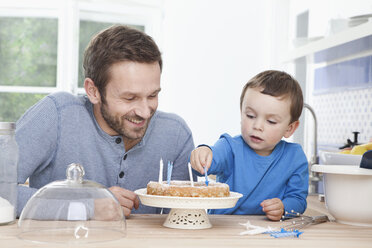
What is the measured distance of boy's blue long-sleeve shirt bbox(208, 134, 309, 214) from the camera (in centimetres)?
165

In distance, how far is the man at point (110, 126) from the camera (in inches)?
62.9

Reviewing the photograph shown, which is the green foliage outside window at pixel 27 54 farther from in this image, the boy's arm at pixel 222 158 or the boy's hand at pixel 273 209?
the boy's hand at pixel 273 209

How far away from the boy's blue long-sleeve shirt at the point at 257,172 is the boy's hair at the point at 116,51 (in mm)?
379

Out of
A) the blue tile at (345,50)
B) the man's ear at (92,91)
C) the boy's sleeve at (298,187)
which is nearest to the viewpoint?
the boy's sleeve at (298,187)

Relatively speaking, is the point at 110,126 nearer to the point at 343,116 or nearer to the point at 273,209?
the point at 273,209

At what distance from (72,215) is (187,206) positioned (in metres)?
0.27

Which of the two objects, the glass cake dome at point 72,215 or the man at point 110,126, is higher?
the man at point 110,126

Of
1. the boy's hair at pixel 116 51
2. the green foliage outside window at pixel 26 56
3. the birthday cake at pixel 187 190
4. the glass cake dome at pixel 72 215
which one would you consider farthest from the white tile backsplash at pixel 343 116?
the green foliage outside window at pixel 26 56

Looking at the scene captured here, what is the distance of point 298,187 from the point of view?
1637 millimetres

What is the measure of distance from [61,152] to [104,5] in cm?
314

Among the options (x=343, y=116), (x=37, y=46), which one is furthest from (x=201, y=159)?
(x=37, y=46)

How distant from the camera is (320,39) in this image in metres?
2.53

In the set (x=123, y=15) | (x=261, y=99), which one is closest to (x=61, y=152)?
(x=261, y=99)

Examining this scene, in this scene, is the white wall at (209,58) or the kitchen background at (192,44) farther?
the white wall at (209,58)
